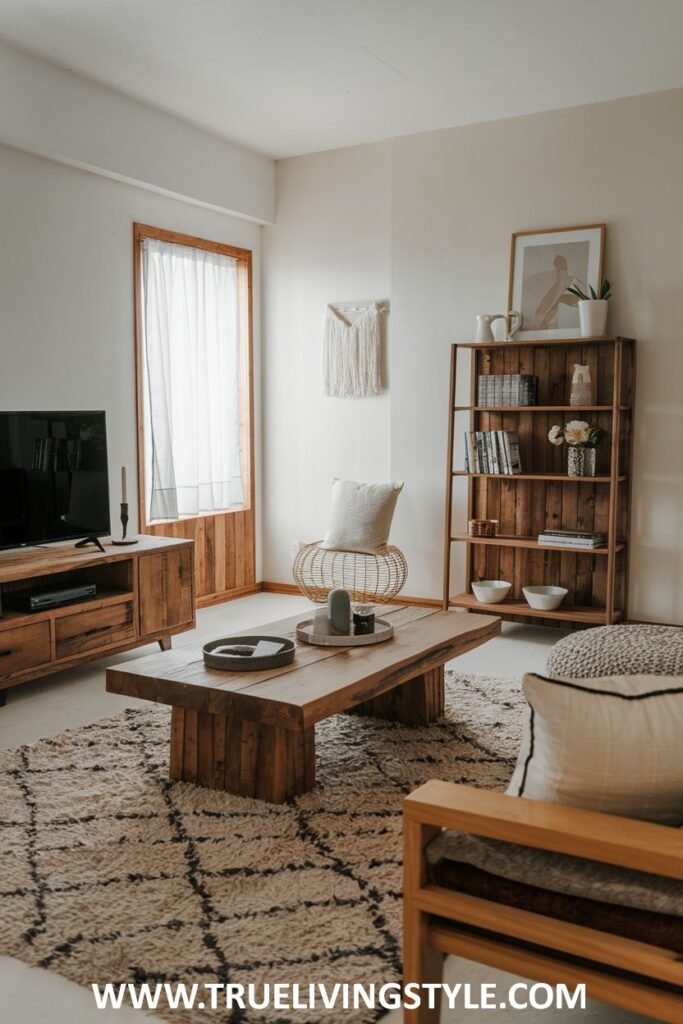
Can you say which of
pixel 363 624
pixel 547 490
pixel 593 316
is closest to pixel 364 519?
pixel 547 490

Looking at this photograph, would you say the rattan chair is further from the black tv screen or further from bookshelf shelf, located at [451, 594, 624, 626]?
the black tv screen

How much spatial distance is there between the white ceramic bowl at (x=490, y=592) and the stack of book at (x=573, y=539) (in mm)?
356

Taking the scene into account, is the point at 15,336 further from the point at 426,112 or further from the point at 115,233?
the point at 426,112

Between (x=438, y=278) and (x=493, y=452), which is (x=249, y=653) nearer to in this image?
(x=493, y=452)

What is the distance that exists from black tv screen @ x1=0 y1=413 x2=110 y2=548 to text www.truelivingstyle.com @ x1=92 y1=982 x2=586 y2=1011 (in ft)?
8.72

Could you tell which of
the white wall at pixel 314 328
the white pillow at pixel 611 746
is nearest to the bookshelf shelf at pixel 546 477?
the white wall at pixel 314 328

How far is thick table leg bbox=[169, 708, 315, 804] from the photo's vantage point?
2.94 meters

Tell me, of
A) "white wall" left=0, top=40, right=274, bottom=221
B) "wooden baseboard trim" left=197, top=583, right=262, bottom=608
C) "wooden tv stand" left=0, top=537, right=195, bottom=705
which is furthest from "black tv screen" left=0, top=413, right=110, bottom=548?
"wooden baseboard trim" left=197, top=583, right=262, bottom=608

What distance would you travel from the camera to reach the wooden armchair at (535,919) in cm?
147

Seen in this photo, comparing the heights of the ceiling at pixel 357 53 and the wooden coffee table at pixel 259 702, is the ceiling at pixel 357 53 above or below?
above

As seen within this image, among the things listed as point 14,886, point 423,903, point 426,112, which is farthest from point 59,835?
point 426,112

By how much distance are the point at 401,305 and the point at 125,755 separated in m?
3.54

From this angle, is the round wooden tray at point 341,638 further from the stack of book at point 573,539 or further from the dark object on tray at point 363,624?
the stack of book at point 573,539

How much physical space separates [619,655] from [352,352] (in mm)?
4110
